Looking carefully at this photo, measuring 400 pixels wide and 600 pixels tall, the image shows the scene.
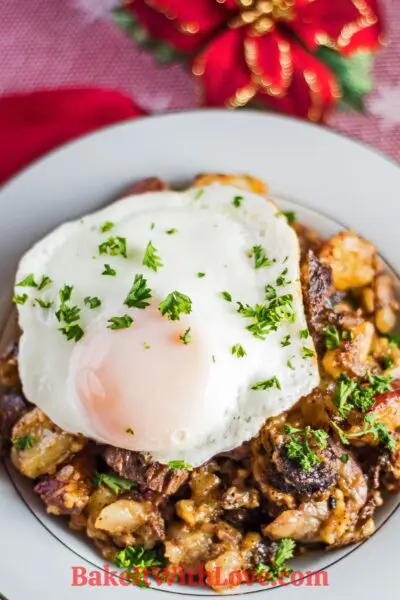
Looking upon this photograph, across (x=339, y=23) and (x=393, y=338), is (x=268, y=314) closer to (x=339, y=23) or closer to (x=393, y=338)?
(x=393, y=338)

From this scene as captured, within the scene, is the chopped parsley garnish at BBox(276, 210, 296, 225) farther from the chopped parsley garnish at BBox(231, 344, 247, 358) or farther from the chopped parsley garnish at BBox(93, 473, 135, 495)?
the chopped parsley garnish at BBox(93, 473, 135, 495)

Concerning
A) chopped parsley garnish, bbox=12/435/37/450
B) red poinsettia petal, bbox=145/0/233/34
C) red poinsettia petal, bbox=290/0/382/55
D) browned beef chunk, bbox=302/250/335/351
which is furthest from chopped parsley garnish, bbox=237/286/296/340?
red poinsettia petal, bbox=145/0/233/34

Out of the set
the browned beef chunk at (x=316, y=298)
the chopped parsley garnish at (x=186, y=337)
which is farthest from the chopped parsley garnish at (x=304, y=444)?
the chopped parsley garnish at (x=186, y=337)

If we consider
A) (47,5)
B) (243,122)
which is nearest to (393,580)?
(243,122)

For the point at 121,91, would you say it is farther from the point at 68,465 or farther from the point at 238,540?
the point at 238,540

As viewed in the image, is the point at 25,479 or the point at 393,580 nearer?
the point at 393,580

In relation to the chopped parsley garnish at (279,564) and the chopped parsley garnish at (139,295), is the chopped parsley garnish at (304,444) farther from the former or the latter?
the chopped parsley garnish at (139,295)
